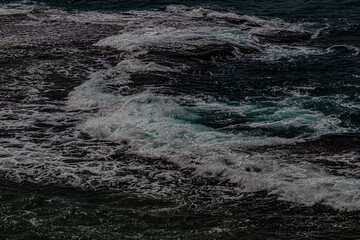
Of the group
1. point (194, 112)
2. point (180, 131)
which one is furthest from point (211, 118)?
point (180, 131)

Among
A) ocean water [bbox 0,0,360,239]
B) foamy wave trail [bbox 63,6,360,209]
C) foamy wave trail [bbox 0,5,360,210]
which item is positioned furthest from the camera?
foamy wave trail [bbox 0,5,360,210]

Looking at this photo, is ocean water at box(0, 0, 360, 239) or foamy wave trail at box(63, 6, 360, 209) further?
foamy wave trail at box(63, 6, 360, 209)

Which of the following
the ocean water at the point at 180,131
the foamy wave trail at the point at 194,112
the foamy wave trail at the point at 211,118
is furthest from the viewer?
the foamy wave trail at the point at 194,112

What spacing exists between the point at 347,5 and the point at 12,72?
44.0 feet

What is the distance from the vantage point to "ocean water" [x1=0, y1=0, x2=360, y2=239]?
678cm

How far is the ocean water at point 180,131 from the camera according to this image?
678cm

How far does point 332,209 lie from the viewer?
694 cm

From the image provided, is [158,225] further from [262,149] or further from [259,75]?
[259,75]

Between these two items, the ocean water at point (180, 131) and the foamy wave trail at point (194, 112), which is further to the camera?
the foamy wave trail at point (194, 112)

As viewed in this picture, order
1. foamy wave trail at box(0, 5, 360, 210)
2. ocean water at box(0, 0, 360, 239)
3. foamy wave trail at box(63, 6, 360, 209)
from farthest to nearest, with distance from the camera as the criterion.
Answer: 1. foamy wave trail at box(0, 5, 360, 210)
2. foamy wave trail at box(63, 6, 360, 209)
3. ocean water at box(0, 0, 360, 239)

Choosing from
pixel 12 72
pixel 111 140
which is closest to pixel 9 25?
pixel 12 72

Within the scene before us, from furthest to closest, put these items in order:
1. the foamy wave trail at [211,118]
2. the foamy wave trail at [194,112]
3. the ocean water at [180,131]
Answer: the foamy wave trail at [194,112]
the foamy wave trail at [211,118]
the ocean water at [180,131]

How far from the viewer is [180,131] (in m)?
9.53

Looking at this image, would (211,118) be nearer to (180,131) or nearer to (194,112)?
(194,112)
